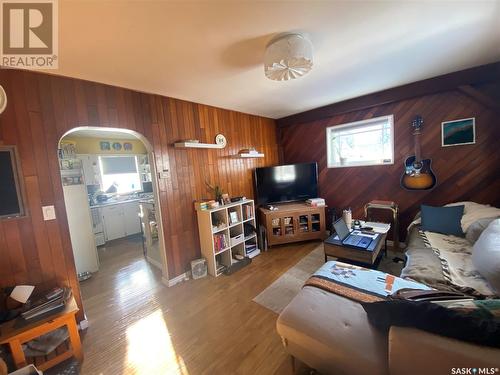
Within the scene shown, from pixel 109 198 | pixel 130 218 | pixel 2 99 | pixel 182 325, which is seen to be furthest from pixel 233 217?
pixel 109 198

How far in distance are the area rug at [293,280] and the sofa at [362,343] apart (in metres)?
0.64

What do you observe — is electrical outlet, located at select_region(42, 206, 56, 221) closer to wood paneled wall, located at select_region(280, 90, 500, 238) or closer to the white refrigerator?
the white refrigerator

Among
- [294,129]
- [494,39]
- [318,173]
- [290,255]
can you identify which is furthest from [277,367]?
[294,129]

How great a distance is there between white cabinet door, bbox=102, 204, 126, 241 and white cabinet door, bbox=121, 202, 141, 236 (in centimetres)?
8

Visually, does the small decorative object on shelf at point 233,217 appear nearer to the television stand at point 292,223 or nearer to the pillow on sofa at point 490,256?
the television stand at point 292,223

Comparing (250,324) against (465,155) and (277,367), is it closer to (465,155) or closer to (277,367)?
(277,367)

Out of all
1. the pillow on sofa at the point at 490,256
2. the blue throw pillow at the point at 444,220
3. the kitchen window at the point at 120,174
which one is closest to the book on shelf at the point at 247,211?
the blue throw pillow at the point at 444,220

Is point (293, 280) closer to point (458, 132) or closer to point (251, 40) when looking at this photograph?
point (251, 40)

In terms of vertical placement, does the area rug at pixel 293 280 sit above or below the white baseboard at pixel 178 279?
below

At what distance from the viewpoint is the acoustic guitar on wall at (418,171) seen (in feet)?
8.63

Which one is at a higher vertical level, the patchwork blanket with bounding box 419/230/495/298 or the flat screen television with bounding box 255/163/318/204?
the flat screen television with bounding box 255/163/318/204

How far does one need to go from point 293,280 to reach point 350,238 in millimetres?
847

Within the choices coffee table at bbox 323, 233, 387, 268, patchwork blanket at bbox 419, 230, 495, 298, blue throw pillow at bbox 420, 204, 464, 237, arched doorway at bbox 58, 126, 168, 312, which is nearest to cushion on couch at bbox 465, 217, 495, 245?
patchwork blanket at bbox 419, 230, 495, 298

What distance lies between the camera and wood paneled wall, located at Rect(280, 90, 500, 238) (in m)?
2.35
